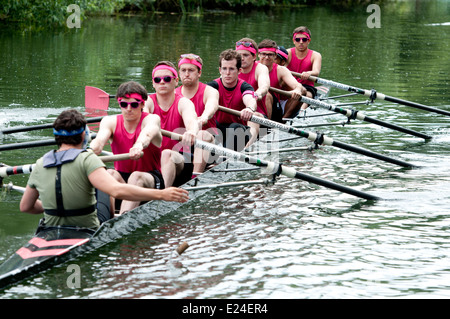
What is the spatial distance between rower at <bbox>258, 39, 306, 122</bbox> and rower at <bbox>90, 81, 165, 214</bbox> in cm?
486

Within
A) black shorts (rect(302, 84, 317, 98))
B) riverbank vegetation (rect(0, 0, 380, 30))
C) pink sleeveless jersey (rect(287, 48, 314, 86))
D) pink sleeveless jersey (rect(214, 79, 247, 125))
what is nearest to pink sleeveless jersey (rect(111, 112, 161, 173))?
pink sleeveless jersey (rect(214, 79, 247, 125))

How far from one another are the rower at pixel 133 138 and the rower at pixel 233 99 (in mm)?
2784

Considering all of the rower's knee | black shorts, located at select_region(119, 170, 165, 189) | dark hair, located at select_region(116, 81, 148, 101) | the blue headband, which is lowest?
black shorts, located at select_region(119, 170, 165, 189)

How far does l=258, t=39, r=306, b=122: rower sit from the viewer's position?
1242cm

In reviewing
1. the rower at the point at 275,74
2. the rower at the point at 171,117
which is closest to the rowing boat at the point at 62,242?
the rower at the point at 171,117

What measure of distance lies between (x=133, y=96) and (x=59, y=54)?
54.7 ft

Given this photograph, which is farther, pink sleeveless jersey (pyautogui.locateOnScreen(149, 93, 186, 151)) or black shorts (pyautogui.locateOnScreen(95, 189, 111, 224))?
pink sleeveless jersey (pyautogui.locateOnScreen(149, 93, 186, 151))

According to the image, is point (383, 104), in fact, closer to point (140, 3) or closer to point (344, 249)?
point (344, 249)

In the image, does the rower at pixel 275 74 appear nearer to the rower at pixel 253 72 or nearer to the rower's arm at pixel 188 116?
the rower at pixel 253 72

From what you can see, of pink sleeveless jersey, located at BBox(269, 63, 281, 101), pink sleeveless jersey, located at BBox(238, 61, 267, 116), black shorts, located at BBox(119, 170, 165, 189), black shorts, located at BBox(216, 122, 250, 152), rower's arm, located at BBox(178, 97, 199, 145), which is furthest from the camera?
pink sleeveless jersey, located at BBox(269, 63, 281, 101)

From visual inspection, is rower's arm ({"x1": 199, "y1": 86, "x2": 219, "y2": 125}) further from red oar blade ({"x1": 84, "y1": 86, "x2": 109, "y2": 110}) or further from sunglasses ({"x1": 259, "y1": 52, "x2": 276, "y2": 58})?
red oar blade ({"x1": 84, "y1": 86, "x2": 109, "y2": 110})

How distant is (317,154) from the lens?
12.1 meters

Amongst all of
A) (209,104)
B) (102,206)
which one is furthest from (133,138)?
(209,104)

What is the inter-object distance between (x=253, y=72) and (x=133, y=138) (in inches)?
179
